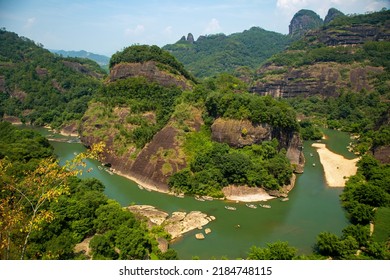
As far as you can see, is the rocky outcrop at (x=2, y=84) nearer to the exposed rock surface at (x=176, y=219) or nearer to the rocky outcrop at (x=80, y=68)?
the rocky outcrop at (x=80, y=68)

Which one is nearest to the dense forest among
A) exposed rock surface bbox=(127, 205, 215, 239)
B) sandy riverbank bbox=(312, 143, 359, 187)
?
exposed rock surface bbox=(127, 205, 215, 239)

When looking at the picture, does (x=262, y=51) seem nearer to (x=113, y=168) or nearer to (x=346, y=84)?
(x=346, y=84)

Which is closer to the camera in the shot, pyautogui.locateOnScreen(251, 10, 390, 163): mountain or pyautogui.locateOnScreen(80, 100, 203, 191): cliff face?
pyautogui.locateOnScreen(80, 100, 203, 191): cliff face

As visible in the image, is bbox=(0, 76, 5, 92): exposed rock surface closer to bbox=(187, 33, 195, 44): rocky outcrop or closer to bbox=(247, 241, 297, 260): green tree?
bbox=(247, 241, 297, 260): green tree

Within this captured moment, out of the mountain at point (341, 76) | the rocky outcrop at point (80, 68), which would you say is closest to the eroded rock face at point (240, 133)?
the mountain at point (341, 76)

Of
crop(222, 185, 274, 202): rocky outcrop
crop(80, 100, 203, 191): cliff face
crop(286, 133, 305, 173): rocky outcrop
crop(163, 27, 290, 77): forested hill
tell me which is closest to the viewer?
crop(222, 185, 274, 202): rocky outcrop

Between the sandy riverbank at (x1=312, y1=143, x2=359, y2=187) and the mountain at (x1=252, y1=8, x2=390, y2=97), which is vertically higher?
the mountain at (x1=252, y1=8, x2=390, y2=97)
